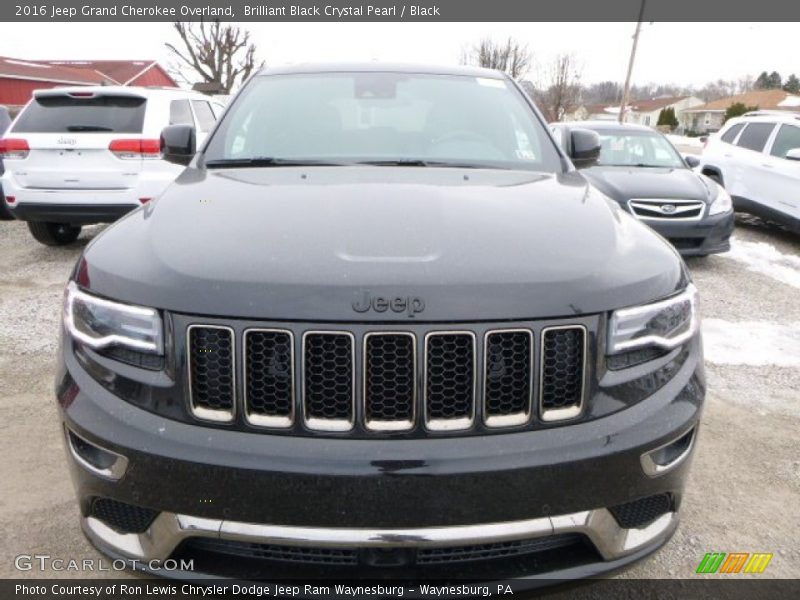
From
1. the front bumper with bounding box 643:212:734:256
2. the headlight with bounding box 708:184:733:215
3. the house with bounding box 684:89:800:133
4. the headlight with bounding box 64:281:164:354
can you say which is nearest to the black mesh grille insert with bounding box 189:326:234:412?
the headlight with bounding box 64:281:164:354

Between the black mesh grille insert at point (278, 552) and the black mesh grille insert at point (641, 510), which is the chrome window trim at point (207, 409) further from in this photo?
the black mesh grille insert at point (641, 510)

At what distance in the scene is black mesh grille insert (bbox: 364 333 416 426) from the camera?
5.12 feet

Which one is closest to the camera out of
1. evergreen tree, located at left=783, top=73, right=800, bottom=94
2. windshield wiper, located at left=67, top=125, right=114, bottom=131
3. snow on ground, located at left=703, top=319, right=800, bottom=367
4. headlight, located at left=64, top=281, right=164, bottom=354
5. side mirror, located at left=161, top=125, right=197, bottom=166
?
headlight, located at left=64, top=281, right=164, bottom=354

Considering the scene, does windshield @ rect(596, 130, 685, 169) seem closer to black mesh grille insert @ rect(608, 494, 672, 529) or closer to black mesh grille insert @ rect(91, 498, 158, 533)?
black mesh grille insert @ rect(608, 494, 672, 529)

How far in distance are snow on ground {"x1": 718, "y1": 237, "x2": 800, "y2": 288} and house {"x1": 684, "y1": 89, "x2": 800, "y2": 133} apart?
42757 mm

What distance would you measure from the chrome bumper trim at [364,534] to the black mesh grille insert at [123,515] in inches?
0.7

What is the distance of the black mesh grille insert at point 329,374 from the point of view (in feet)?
5.12

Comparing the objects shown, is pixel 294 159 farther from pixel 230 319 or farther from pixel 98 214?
pixel 98 214

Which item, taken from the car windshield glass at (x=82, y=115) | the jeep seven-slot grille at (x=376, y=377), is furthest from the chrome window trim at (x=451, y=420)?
the car windshield glass at (x=82, y=115)

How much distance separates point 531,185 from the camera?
2.37m

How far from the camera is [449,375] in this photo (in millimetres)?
1587

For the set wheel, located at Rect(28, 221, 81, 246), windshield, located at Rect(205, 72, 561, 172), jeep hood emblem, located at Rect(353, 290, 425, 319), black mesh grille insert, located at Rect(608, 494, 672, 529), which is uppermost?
windshield, located at Rect(205, 72, 561, 172)

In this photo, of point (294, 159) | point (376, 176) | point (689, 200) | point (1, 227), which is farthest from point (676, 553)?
point (1, 227)

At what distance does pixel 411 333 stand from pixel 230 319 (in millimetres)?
445
